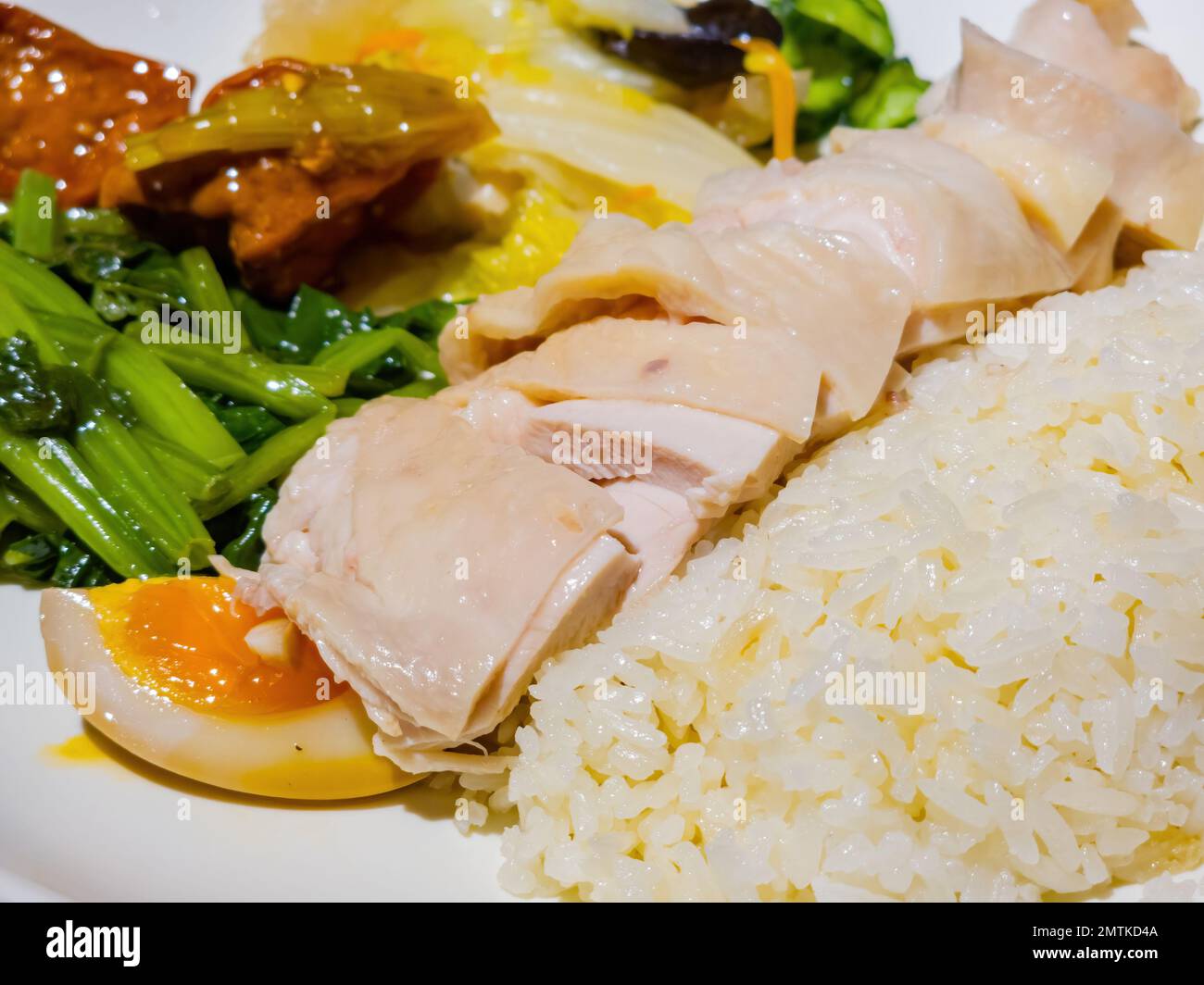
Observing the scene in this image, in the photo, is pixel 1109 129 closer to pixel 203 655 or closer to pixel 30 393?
pixel 203 655

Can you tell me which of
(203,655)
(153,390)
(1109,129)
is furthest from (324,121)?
(1109,129)

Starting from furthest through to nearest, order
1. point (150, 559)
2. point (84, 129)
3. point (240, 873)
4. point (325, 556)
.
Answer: point (84, 129), point (150, 559), point (325, 556), point (240, 873)

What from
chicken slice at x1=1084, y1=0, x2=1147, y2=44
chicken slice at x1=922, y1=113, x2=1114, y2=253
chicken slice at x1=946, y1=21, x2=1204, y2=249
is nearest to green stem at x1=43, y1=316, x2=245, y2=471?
chicken slice at x1=922, y1=113, x2=1114, y2=253

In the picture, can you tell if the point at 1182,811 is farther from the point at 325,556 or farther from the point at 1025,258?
the point at 325,556

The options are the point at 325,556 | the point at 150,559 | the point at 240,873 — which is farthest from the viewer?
the point at 150,559
